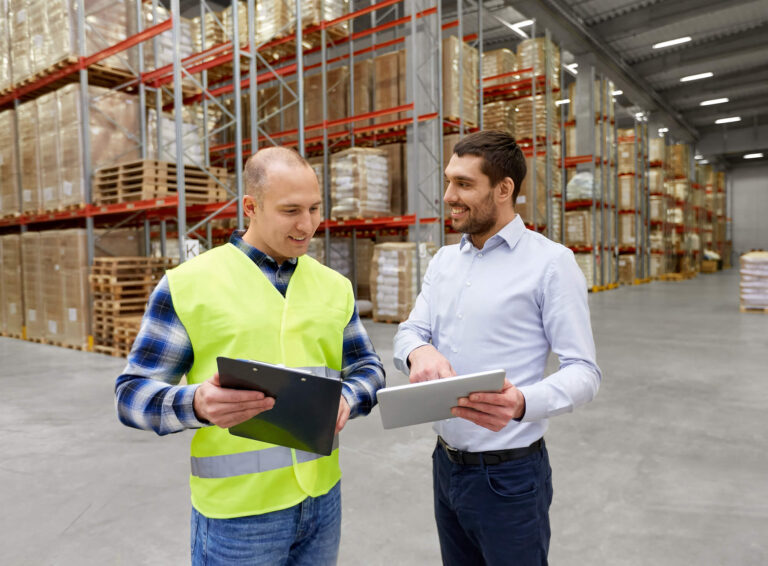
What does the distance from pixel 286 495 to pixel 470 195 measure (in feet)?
3.31

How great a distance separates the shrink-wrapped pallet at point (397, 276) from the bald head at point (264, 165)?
8.57 metres

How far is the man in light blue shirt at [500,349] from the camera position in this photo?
1600mm

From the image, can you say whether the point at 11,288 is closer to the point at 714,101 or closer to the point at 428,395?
the point at 428,395

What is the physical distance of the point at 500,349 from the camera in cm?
169

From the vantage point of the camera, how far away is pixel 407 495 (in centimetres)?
344

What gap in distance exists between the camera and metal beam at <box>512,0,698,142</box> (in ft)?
49.0

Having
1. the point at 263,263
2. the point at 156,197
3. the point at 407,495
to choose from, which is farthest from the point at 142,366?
the point at 156,197

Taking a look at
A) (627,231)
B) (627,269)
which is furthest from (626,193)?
(627,269)

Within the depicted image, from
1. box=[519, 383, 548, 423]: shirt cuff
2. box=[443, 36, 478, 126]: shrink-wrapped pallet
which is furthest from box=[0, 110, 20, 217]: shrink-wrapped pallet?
box=[519, 383, 548, 423]: shirt cuff

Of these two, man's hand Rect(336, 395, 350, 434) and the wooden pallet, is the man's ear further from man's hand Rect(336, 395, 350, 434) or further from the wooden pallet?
the wooden pallet

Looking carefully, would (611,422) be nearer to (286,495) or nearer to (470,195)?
(470,195)

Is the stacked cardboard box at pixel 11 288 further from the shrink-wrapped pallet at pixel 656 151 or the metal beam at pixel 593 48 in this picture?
the shrink-wrapped pallet at pixel 656 151

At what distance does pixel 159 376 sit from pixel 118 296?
292 inches

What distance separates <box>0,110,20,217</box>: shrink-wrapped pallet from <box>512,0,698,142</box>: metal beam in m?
11.4
